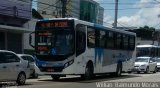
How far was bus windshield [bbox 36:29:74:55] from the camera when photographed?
24.0m

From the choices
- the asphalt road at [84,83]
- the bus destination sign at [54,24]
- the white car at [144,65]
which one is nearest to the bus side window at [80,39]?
Answer: the bus destination sign at [54,24]

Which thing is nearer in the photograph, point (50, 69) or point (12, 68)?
point (12, 68)

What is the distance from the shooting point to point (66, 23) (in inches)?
957

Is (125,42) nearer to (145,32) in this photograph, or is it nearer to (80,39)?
(80,39)

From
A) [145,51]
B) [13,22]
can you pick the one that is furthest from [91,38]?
[145,51]

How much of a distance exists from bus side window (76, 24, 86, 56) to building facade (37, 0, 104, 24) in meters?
28.3

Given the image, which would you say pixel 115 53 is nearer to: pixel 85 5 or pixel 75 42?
pixel 75 42

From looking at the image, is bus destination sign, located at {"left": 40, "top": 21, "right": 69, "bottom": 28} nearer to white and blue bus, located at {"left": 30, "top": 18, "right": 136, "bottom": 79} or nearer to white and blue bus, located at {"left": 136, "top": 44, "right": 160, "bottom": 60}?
white and blue bus, located at {"left": 30, "top": 18, "right": 136, "bottom": 79}

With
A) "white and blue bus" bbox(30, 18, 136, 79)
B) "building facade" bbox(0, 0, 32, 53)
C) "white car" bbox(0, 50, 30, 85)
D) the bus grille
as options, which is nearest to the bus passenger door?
"white and blue bus" bbox(30, 18, 136, 79)

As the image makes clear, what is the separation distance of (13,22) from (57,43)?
17.3 metres

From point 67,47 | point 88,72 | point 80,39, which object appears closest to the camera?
point 67,47

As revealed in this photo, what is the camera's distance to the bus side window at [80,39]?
2450 centimetres

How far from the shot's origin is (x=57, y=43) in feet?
78.9

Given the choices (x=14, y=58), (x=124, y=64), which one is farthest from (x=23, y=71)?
(x=124, y=64)
